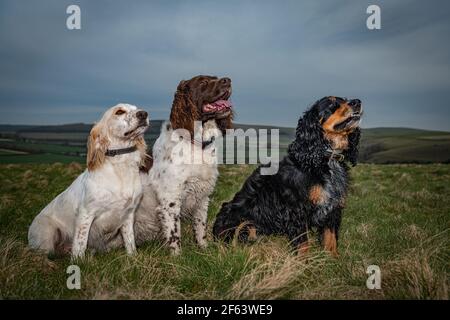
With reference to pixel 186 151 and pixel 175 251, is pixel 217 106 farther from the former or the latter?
pixel 175 251

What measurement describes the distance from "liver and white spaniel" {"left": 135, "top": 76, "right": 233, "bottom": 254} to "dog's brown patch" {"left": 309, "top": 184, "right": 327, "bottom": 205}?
1.32m

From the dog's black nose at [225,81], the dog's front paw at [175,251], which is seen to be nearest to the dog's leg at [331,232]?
the dog's front paw at [175,251]

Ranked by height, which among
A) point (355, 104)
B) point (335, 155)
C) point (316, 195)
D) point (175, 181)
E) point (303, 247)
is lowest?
point (303, 247)

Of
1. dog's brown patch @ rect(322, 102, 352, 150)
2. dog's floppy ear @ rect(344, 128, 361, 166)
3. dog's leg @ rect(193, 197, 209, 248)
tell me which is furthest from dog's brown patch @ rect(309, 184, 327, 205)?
dog's leg @ rect(193, 197, 209, 248)

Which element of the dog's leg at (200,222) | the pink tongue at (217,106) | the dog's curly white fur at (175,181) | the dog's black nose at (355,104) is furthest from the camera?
the dog's leg at (200,222)

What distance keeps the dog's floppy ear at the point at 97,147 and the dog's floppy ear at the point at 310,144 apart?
218cm

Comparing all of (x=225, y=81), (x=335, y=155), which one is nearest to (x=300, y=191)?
(x=335, y=155)

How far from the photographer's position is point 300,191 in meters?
5.23

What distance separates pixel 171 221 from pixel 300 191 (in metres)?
1.67

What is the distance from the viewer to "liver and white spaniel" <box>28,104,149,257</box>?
5.13 meters

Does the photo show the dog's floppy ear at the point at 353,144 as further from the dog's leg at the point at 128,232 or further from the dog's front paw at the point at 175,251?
the dog's leg at the point at 128,232

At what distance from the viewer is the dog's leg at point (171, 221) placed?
225 inches

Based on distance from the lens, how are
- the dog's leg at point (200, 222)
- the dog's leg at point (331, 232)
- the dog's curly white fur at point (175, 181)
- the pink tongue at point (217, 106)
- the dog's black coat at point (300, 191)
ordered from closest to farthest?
the dog's black coat at point (300, 191) → the dog's leg at point (331, 232) → the dog's curly white fur at point (175, 181) → the pink tongue at point (217, 106) → the dog's leg at point (200, 222)
